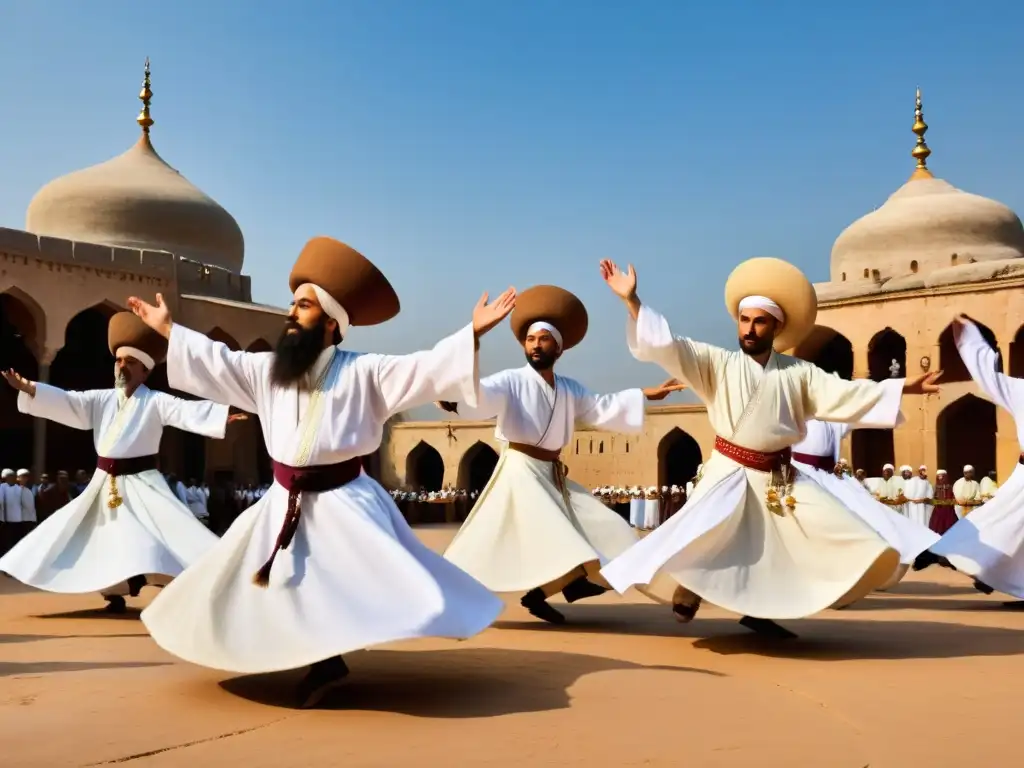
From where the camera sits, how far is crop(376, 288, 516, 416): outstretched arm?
187 inches

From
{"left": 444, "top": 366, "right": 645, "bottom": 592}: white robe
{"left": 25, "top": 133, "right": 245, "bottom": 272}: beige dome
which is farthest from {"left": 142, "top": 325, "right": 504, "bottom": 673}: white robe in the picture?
{"left": 25, "top": 133, "right": 245, "bottom": 272}: beige dome

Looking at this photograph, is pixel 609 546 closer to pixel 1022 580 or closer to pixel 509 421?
pixel 509 421

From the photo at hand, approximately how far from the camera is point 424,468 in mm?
40500

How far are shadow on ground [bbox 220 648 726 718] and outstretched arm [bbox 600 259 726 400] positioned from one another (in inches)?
68.1

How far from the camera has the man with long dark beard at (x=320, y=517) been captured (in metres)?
4.31

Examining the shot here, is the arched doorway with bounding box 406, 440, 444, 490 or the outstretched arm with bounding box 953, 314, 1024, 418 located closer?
the outstretched arm with bounding box 953, 314, 1024, 418

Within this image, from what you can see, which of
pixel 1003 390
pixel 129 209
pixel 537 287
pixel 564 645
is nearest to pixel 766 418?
pixel 564 645

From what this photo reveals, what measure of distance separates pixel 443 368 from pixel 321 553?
0.93m

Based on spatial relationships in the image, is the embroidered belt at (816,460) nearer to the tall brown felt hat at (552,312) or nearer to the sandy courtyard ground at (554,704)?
the tall brown felt hat at (552,312)

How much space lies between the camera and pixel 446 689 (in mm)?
4633

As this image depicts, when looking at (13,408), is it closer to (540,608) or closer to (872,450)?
(540,608)

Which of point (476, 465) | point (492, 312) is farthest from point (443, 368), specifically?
point (476, 465)

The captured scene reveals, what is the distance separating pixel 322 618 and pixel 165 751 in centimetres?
92

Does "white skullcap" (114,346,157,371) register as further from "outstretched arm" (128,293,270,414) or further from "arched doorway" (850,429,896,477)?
"arched doorway" (850,429,896,477)
